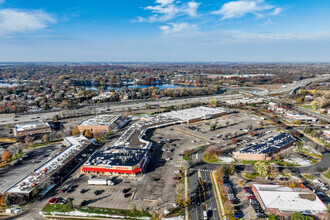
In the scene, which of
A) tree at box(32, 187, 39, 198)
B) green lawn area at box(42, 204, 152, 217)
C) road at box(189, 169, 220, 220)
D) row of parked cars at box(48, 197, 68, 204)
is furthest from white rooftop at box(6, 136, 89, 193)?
road at box(189, 169, 220, 220)

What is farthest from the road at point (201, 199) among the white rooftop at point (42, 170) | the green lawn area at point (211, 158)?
the white rooftop at point (42, 170)

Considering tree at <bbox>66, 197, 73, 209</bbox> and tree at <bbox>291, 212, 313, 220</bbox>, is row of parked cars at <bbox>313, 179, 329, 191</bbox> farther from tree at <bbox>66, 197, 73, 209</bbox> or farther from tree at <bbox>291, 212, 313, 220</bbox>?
tree at <bbox>66, 197, 73, 209</bbox>

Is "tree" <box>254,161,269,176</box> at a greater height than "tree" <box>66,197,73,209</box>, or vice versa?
"tree" <box>254,161,269,176</box>

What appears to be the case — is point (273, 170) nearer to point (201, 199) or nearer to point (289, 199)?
point (289, 199)

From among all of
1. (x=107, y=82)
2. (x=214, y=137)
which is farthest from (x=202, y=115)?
(x=107, y=82)

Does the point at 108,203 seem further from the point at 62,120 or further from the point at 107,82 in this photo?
the point at 107,82

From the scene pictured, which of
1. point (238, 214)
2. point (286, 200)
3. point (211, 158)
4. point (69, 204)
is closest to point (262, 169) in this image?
point (286, 200)

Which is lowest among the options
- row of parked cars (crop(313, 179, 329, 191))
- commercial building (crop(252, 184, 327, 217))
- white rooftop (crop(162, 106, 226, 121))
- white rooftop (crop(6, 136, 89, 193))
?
row of parked cars (crop(313, 179, 329, 191))

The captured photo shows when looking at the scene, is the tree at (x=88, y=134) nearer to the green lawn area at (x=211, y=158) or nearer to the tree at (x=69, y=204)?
the tree at (x=69, y=204)
